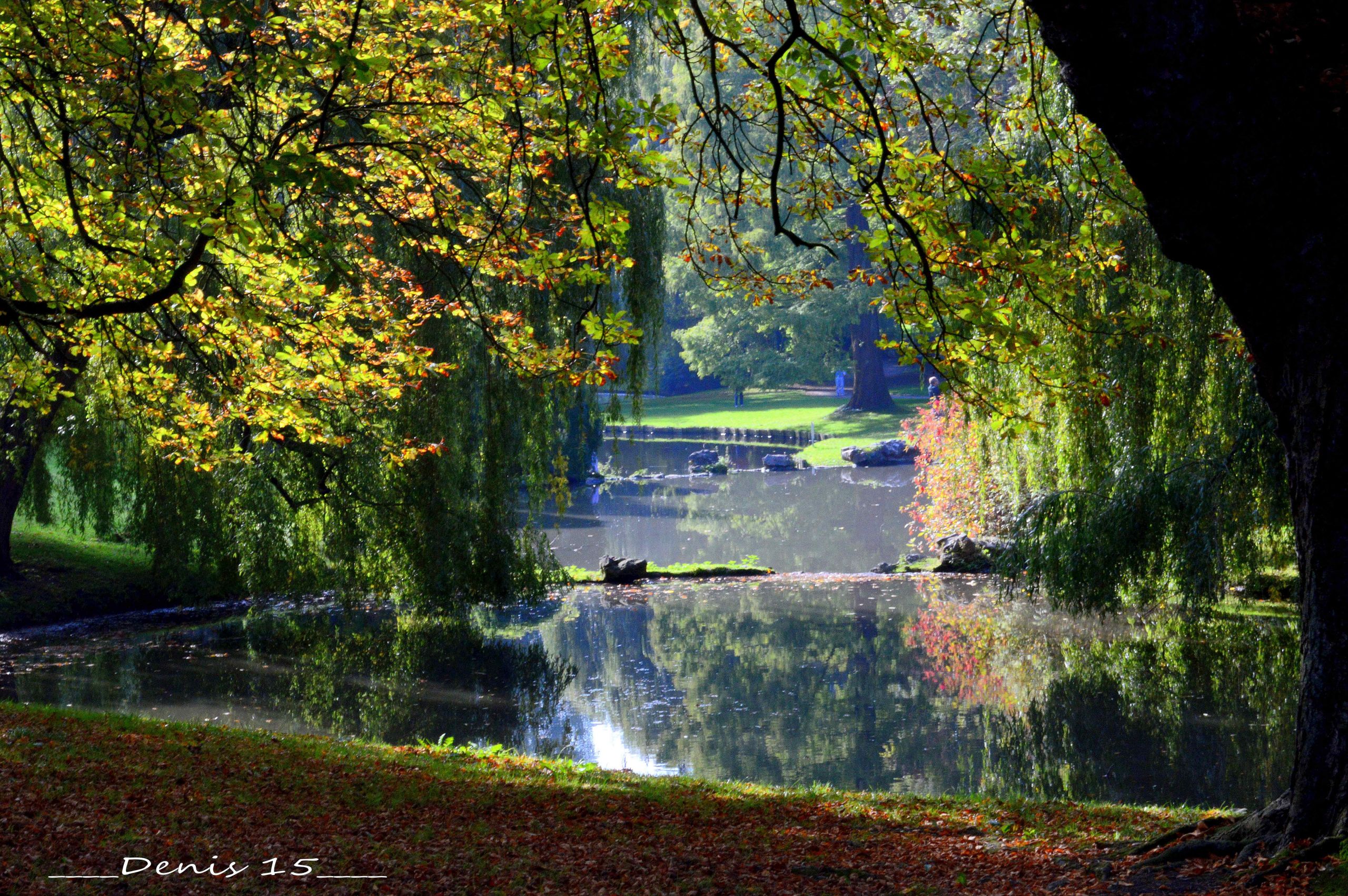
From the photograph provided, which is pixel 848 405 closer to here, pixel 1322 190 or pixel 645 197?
pixel 645 197

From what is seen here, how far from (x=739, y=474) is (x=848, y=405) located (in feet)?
39.5

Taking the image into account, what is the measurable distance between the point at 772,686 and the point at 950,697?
1904 mm

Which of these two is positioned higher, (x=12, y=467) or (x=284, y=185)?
(x=284, y=185)

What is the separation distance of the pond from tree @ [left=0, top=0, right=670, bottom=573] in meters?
7.27

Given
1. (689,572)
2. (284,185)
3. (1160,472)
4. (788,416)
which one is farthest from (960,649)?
(788,416)

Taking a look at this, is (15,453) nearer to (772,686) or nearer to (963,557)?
(772,686)

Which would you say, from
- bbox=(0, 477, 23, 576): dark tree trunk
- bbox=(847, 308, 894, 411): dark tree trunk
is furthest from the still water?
bbox=(847, 308, 894, 411): dark tree trunk

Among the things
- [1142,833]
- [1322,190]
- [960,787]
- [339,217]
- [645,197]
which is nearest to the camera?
[1322,190]

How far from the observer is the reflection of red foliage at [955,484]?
714 inches

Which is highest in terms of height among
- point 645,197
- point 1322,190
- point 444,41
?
point 444,41

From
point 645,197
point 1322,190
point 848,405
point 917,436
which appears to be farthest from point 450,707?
point 848,405

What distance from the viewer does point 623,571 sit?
61.1 ft

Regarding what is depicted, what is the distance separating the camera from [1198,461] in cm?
1183

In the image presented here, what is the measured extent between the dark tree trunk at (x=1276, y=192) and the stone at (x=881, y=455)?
99.9ft
